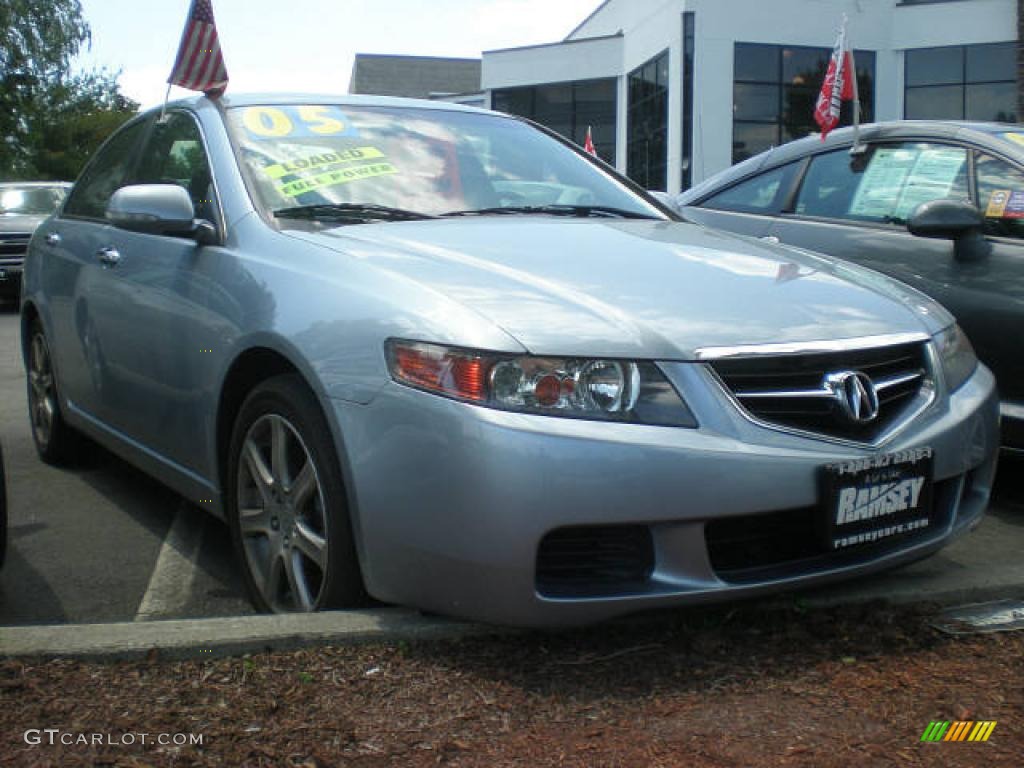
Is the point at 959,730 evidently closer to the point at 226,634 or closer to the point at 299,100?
the point at 226,634

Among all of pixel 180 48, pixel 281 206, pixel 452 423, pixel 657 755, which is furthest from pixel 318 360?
pixel 180 48

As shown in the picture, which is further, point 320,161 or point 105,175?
point 105,175

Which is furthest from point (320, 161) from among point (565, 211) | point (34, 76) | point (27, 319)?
point (34, 76)

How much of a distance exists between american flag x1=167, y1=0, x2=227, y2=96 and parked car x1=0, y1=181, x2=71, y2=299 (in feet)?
38.4

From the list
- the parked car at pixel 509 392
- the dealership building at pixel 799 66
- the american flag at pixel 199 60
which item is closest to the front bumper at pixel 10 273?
the american flag at pixel 199 60

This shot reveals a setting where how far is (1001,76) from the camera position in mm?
28531

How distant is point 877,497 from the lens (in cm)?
288

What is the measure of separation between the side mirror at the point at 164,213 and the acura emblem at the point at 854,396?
1.91 m

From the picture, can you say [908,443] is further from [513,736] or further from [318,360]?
[318,360]

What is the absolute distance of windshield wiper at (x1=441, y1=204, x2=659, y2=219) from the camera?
385cm

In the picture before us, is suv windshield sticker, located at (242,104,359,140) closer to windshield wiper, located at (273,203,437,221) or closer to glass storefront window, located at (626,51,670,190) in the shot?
windshield wiper, located at (273,203,437,221)

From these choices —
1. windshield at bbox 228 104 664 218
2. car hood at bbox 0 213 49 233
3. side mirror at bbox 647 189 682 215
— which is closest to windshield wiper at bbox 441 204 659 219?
windshield at bbox 228 104 664 218

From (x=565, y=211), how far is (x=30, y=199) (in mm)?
15861

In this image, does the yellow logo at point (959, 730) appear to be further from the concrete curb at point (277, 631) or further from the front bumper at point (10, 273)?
the front bumper at point (10, 273)
